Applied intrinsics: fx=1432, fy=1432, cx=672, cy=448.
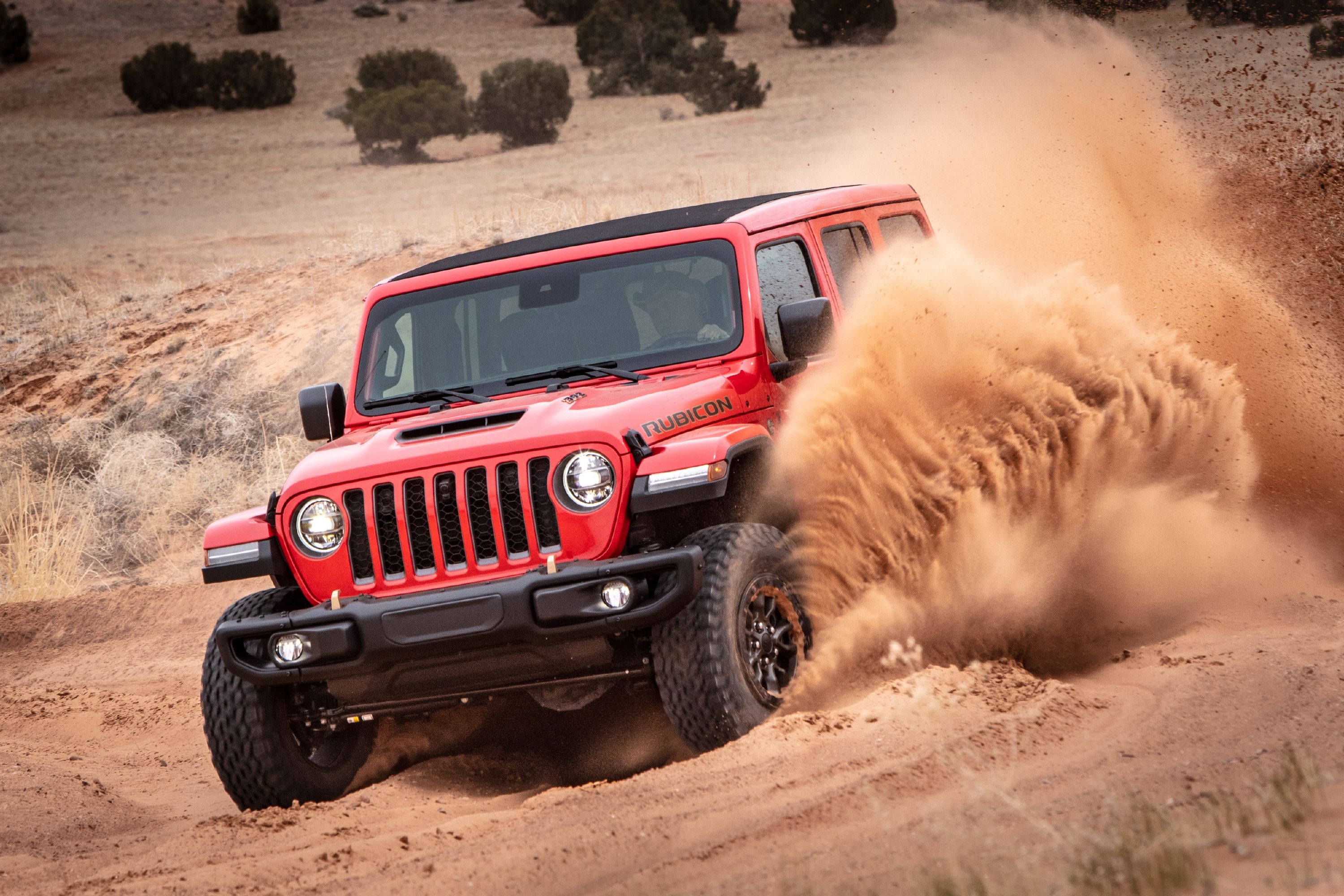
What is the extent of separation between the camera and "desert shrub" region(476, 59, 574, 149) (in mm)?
36938

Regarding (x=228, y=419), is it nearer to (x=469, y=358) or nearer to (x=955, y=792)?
(x=469, y=358)

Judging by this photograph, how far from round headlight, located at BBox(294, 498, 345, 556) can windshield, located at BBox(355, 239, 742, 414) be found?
90cm

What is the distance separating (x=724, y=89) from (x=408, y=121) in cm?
836

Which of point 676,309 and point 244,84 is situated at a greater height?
point 676,309

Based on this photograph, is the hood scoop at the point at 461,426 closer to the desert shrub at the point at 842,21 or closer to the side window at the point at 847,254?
the side window at the point at 847,254

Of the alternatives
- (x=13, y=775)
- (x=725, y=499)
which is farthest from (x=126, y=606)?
(x=725, y=499)

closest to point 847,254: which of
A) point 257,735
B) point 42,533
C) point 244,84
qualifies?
point 257,735

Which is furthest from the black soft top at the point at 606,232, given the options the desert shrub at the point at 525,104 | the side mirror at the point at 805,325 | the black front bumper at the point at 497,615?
the desert shrub at the point at 525,104

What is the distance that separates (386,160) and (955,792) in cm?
3431

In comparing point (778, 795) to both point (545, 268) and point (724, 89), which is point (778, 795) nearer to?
point (545, 268)

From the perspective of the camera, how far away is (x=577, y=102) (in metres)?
42.3

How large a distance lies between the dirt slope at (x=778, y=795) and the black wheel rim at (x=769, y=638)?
22cm

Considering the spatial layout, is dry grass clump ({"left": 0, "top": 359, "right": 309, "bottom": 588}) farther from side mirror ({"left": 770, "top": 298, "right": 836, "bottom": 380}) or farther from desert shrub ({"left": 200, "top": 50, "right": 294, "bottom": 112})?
desert shrub ({"left": 200, "top": 50, "right": 294, "bottom": 112})

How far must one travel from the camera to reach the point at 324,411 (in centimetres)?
623
